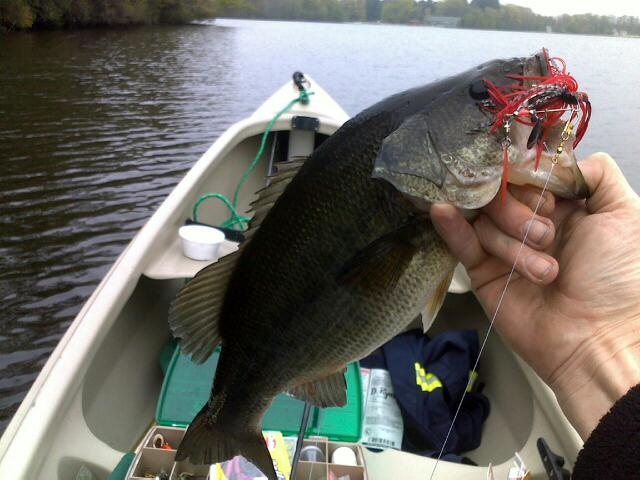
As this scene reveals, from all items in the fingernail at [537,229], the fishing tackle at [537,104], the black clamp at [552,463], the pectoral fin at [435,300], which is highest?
the fishing tackle at [537,104]

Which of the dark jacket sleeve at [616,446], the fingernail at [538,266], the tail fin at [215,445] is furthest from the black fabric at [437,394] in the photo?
the fingernail at [538,266]

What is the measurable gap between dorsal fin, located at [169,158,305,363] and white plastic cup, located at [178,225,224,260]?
182 centimetres

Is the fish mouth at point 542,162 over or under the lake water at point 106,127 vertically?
over

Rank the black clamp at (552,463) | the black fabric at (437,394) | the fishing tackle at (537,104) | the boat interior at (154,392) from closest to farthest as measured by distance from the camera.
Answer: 1. the fishing tackle at (537,104)
2. the black clamp at (552,463)
3. the boat interior at (154,392)
4. the black fabric at (437,394)

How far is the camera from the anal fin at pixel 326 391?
5.50 ft

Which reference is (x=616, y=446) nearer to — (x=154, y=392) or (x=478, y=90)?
(x=478, y=90)

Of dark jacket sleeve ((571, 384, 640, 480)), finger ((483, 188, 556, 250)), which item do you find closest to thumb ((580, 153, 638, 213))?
finger ((483, 188, 556, 250))

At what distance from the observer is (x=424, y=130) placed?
4.86 ft

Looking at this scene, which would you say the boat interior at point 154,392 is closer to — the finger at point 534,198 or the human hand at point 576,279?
the human hand at point 576,279

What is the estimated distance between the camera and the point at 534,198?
4.92 ft

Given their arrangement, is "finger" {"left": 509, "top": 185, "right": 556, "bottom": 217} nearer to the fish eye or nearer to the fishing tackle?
the fishing tackle

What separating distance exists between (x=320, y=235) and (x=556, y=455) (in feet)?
6.02

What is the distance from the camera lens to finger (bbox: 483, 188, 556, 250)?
1.45 meters

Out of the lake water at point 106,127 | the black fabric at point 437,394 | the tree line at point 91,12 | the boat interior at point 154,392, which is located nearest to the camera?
the boat interior at point 154,392
